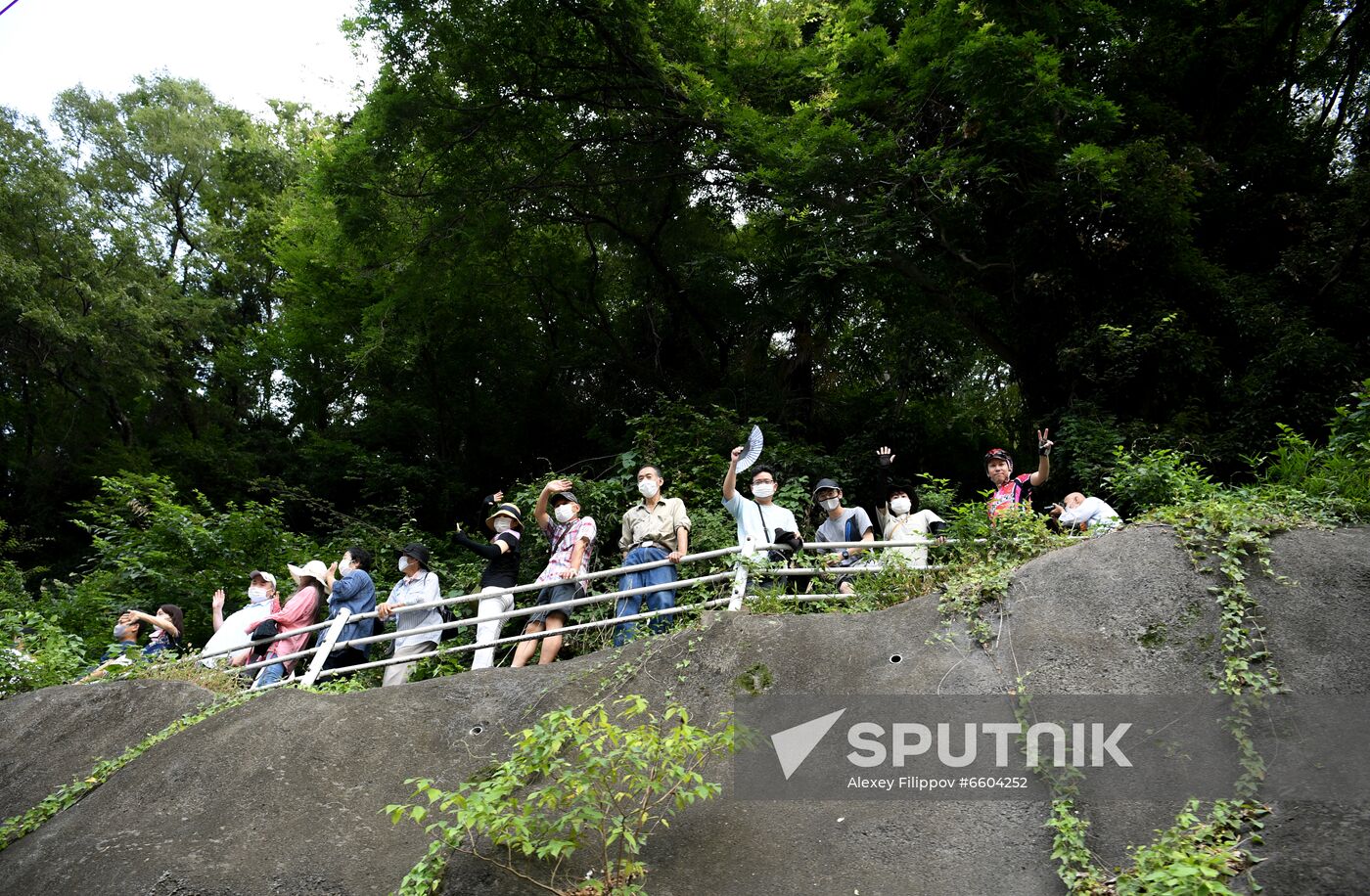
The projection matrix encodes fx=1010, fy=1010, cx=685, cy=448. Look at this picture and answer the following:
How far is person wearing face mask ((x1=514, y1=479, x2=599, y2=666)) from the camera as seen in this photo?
8797 millimetres

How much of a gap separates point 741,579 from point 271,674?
4.97 m

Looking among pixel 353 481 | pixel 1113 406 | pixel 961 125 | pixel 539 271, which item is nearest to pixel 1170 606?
pixel 1113 406

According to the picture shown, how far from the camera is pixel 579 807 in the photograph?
589 cm

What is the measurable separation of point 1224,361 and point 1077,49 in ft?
17.0

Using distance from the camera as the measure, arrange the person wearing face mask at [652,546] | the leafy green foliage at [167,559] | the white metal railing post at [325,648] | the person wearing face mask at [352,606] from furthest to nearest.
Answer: the leafy green foliage at [167,559] < the person wearing face mask at [352,606] < the white metal railing post at [325,648] < the person wearing face mask at [652,546]

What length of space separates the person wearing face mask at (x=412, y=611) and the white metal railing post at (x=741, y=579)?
3.05m

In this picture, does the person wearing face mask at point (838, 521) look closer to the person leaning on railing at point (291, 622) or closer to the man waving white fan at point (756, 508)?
the man waving white fan at point (756, 508)

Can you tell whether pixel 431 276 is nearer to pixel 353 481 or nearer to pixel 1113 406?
pixel 353 481

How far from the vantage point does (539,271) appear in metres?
19.4

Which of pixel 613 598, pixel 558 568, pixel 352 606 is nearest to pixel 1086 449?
pixel 558 568

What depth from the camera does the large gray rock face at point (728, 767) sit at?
589cm

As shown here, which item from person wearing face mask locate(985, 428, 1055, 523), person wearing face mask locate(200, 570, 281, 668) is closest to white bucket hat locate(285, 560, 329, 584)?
person wearing face mask locate(200, 570, 281, 668)

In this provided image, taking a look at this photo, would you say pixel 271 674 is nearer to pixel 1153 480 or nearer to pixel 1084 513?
pixel 1084 513

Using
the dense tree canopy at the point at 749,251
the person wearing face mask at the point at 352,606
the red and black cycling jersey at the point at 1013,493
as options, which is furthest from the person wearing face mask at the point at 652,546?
the dense tree canopy at the point at 749,251
